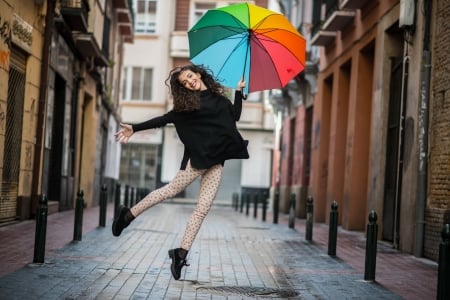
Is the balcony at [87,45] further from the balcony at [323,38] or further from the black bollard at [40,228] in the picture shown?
the black bollard at [40,228]

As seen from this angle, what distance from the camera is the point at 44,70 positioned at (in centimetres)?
1761

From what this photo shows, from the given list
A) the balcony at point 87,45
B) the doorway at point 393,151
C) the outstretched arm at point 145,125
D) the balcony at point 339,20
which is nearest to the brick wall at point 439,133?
the doorway at point 393,151

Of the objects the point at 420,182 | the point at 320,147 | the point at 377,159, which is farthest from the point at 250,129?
the point at 420,182

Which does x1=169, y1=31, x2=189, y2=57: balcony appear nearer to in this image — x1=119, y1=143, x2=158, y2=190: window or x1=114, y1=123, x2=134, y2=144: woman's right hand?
x1=119, y1=143, x2=158, y2=190: window

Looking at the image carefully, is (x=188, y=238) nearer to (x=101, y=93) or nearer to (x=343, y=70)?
(x=343, y=70)

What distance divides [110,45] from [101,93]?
9.63 feet

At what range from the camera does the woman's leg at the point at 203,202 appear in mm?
8227

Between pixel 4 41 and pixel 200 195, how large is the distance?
6.66 meters

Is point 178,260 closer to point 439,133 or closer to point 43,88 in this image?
point 439,133

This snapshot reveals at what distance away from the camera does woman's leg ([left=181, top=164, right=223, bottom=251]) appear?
324 inches

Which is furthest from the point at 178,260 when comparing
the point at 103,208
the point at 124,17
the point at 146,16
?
the point at 146,16

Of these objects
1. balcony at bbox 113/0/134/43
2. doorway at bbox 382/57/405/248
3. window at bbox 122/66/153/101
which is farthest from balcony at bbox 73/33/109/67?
window at bbox 122/66/153/101

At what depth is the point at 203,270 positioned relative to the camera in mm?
9812

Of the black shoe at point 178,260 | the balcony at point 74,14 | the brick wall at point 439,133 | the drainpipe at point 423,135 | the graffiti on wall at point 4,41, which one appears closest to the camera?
the black shoe at point 178,260
